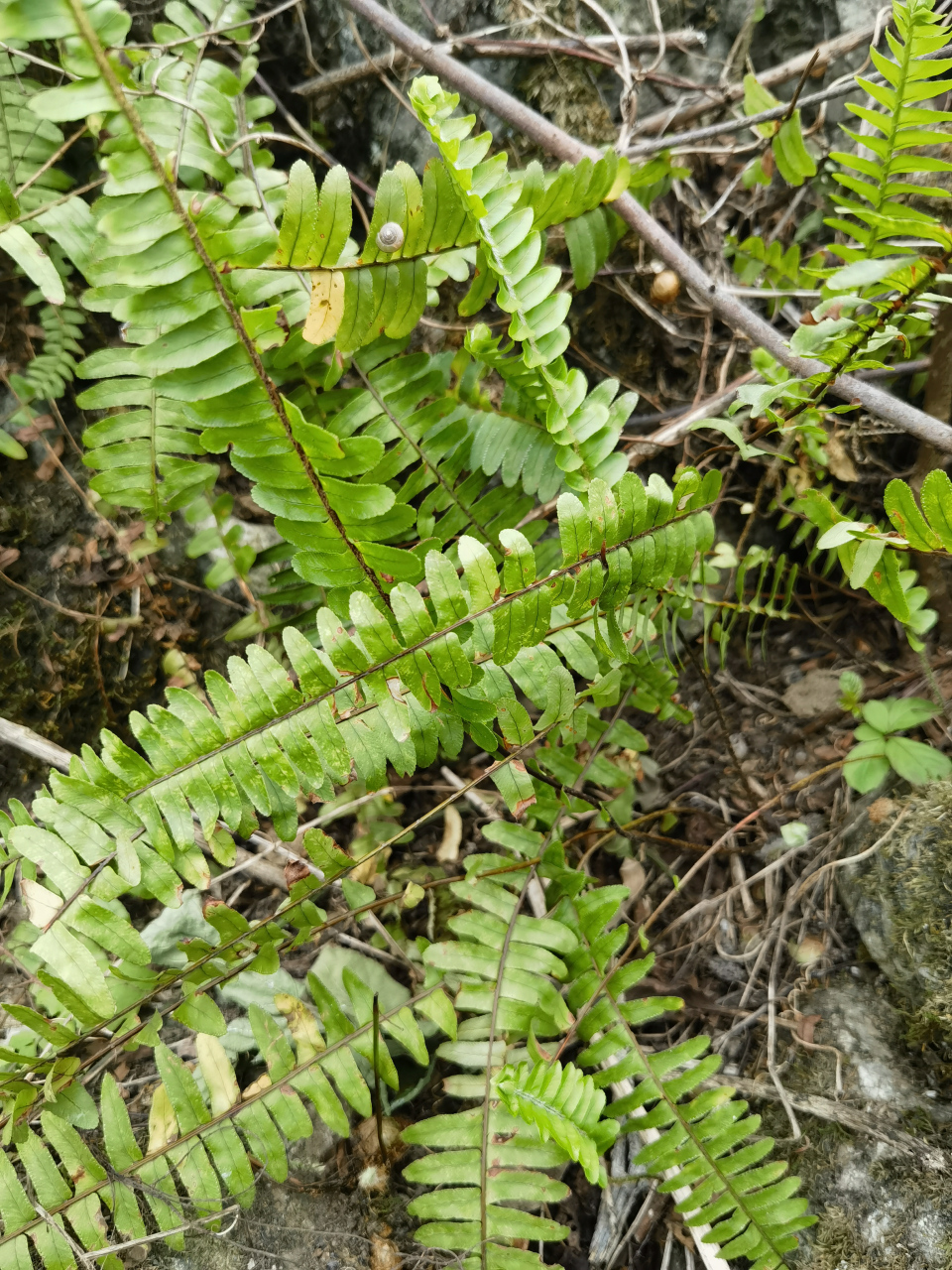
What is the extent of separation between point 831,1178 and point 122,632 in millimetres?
2110

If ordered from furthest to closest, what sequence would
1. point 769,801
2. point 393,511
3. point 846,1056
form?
1. point 769,801
2. point 846,1056
3. point 393,511

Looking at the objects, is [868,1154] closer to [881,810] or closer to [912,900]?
[912,900]

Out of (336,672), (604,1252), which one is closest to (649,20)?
(336,672)

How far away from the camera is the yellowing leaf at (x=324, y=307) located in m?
1.41

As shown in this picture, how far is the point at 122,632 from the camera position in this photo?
214 cm

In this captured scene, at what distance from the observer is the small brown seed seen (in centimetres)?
223

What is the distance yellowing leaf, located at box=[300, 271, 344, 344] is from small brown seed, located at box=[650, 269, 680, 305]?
45.6 inches

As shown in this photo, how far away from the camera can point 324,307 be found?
1.43 meters

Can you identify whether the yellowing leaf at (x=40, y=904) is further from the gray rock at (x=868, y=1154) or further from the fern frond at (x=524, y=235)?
the gray rock at (x=868, y=1154)

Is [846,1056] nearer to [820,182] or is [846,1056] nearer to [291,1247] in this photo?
[291,1247]

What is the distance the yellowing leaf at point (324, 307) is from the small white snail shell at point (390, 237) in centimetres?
10

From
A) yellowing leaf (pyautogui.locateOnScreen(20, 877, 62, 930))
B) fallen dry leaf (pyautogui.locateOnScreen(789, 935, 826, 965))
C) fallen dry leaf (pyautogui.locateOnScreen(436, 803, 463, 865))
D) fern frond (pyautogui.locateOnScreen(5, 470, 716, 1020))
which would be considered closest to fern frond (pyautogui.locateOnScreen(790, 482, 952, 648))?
fern frond (pyautogui.locateOnScreen(5, 470, 716, 1020))

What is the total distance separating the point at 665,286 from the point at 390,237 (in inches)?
42.2

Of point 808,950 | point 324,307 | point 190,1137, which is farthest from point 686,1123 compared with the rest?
point 324,307
